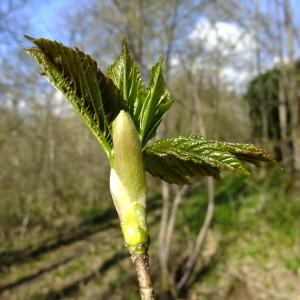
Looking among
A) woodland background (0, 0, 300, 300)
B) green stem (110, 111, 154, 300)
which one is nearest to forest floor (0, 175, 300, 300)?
woodland background (0, 0, 300, 300)

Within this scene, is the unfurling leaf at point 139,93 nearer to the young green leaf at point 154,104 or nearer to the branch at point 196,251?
the young green leaf at point 154,104

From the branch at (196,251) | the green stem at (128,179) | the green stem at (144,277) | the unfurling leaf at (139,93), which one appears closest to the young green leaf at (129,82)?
the unfurling leaf at (139,93)

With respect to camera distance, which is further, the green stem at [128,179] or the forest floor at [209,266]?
the forest floor at [209,266]

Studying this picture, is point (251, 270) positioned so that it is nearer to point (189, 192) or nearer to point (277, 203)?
point (277, 203)

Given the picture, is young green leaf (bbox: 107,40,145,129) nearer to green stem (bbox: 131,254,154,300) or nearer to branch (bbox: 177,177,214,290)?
green stem (bbox: 131,254,154,300)

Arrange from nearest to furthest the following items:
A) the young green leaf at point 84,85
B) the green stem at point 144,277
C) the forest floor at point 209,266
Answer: the green stem at point 144,277, the young green leaf at point 84,85, the forest floor at point 209,266

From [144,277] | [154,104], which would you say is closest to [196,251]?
[154,104]
